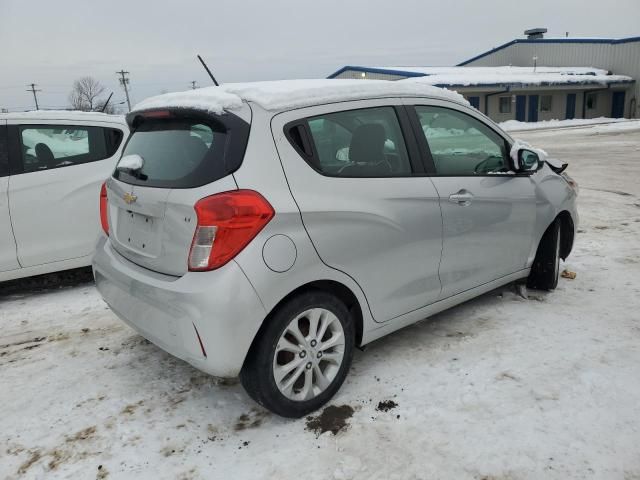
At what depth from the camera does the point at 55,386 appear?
3.26 metres

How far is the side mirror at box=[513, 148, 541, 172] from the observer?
3.81 meters

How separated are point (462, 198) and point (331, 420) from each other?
1.61m

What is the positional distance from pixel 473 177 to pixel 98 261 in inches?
A: 97.5

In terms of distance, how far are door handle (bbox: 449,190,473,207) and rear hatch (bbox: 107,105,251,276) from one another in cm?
145

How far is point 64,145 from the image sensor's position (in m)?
5.03

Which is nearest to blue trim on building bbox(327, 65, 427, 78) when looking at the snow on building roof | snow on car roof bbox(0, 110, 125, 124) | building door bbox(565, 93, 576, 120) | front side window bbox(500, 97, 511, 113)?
the snow on building roof

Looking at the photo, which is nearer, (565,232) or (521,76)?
(565,232)

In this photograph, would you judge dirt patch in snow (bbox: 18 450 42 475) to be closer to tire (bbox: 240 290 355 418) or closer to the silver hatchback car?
the silver hatchback car

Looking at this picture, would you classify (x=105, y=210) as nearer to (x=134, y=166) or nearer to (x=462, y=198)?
(x=134, y=166)

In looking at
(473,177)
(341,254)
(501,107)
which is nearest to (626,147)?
(473,177)

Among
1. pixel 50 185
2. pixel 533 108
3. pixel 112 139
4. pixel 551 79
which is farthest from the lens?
pixel 533 108

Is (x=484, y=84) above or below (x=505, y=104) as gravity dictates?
above

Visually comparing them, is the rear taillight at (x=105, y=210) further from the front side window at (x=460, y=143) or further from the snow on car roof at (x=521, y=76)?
the snow on car roof at (x=521, y=76)

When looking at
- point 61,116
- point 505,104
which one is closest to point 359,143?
point 61,116
